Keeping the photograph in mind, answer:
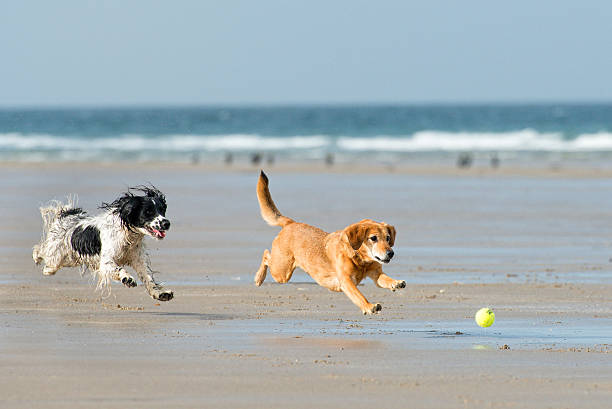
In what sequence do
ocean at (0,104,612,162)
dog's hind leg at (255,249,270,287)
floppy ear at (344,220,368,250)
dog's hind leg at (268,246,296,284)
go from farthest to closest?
ocean at (0,104,612,162), dog's hind leg at (255,249,270,287), dog's hind leg at (268,246,296,284), floppy ear at (344,220,368,250)

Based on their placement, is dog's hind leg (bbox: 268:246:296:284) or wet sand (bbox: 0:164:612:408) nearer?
wet sand (bbox: 0:164:612:408)

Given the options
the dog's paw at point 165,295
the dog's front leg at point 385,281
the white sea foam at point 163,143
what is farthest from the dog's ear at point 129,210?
the white sea foam at point 163,143

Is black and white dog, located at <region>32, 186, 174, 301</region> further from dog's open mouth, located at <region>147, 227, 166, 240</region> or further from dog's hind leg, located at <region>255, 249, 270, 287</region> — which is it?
dog's hind leg, located at <region>255, 249, 270, 287</region>

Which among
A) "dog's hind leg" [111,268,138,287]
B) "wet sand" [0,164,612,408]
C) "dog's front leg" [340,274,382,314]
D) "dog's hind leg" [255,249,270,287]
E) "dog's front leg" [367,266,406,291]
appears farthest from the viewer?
"dog's hind leg" [255,249,270,287]

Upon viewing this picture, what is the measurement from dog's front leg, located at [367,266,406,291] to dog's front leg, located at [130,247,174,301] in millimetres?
1509

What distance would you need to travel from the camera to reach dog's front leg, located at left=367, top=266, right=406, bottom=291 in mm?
7426

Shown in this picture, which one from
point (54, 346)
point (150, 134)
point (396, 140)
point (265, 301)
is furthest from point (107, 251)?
point (150, 134)

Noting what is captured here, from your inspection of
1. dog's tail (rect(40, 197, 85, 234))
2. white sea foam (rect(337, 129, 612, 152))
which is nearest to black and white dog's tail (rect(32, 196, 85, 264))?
dog's tail (rect(40, 197, 85, 234))

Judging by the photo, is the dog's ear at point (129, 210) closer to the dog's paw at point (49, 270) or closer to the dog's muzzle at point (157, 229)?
the dog's muzzle at point (157, 229)

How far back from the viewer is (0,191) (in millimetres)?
19984

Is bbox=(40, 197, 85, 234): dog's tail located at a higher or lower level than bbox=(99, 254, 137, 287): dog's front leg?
higher

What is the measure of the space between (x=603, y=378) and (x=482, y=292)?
3445 mm

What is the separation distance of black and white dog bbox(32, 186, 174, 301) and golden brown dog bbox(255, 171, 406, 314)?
961mm

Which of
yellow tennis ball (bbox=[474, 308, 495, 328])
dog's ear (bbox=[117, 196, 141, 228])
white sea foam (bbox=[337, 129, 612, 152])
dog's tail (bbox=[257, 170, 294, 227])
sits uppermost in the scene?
white sea foam (bbox=[337, 129, 612, 152])
